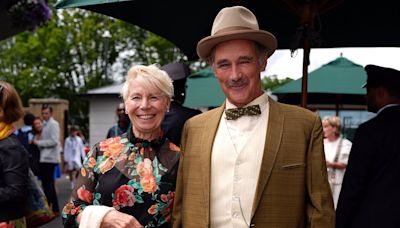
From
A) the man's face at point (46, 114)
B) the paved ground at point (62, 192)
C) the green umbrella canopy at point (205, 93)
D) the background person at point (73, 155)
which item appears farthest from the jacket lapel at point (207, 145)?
the background person at point (73, 155)

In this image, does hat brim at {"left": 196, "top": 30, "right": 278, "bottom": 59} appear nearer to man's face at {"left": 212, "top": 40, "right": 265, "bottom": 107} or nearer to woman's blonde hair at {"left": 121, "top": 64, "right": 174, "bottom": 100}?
man's face at {"left": 212, "top": 40, "right": 265, "bottom": 107}

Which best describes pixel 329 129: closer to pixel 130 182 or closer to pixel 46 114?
pixel 130 182

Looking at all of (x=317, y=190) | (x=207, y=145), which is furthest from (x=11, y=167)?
(x=317, y=190)

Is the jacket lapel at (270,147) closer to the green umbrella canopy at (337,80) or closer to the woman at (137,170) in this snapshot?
the woman at (137,170)

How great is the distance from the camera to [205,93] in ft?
28.9

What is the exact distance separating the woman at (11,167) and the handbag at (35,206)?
0.20 ft

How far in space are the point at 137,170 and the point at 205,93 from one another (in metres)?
6.35

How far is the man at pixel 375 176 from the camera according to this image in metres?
3.61

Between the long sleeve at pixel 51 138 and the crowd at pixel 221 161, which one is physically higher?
the crowd at pixel 221 161

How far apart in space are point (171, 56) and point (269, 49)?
73.0 ft

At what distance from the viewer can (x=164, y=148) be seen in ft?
8.63

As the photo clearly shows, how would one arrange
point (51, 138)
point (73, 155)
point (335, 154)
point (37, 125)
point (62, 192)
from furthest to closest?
point (73, 155) → point (62, 192) → point (51, 138) → point (37, 125) → point (335, 154)

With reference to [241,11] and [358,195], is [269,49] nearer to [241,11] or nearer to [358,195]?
[241,11]

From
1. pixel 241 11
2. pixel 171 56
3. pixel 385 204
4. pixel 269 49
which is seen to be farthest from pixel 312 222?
pixel 171 56
